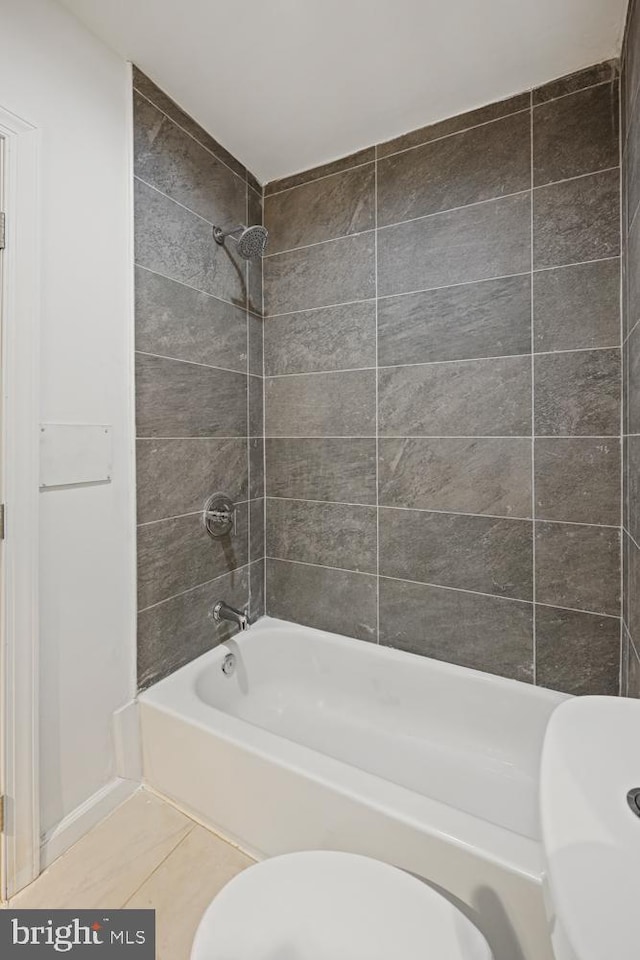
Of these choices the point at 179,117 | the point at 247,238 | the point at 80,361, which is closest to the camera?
the point at 80,361

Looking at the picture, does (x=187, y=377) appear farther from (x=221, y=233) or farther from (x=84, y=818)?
(x=84, y=818)

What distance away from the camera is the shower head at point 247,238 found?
5.97ft

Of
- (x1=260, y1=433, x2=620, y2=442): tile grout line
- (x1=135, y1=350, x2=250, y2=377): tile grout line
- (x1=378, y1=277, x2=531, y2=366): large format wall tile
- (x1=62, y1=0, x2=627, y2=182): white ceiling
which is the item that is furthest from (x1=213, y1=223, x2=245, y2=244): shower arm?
(x1=260, y1=433, x2=620, y2=442): tile grout line

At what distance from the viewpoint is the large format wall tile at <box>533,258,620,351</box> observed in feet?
4.92

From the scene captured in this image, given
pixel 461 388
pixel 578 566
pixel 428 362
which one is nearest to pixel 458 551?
pixel 578 566

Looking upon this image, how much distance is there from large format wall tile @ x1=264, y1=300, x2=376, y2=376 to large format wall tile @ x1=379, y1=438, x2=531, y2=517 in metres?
0.42

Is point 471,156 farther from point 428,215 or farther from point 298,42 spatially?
point 298,42

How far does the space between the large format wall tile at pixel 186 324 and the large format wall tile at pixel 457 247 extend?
0.68m

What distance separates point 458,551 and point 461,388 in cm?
64

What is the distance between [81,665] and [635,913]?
146 cm

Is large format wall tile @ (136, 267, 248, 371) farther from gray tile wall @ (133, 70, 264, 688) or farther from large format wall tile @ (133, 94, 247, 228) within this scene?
large format wall tile @ (133, 94, 247, 228)

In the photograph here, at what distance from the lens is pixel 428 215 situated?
179 cm

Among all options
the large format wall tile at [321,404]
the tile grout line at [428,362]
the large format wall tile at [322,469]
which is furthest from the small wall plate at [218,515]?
the tile grout line at [428,362]

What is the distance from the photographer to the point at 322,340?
204 cm
